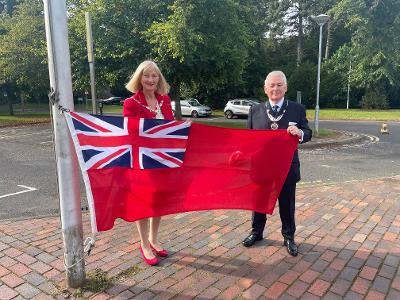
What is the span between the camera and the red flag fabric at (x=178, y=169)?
282 cm

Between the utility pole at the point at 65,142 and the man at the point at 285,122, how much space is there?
1762 mm

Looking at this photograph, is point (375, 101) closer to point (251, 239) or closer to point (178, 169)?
point (251, 239)

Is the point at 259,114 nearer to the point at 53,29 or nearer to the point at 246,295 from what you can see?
the point at 246,295

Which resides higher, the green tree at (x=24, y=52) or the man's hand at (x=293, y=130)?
the green tree at (x=24, y=52)

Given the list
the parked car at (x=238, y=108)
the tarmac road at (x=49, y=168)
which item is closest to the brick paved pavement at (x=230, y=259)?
the tarmac road at (x=49, y=168)

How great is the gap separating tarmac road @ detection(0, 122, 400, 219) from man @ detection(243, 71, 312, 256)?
3.29 meters

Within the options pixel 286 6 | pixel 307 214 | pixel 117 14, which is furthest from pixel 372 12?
pixel 307 214

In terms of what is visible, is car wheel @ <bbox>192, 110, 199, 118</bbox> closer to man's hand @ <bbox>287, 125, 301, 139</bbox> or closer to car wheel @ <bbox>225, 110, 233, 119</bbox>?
car wheel @ <bbox>225, 110, 233, 119</bbox>

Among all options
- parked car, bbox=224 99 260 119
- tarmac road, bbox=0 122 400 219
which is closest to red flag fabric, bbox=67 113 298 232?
tarmac road, bbox=0 122 400 219

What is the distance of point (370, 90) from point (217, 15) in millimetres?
26067

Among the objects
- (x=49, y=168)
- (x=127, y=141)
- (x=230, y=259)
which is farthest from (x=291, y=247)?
(x=49, y=168)

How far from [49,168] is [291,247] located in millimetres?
6608

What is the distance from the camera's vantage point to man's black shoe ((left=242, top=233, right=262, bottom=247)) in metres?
3.82

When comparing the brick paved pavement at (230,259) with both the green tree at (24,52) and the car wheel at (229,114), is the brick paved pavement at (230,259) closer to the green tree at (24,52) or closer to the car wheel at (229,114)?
the green tree at (24,52)
